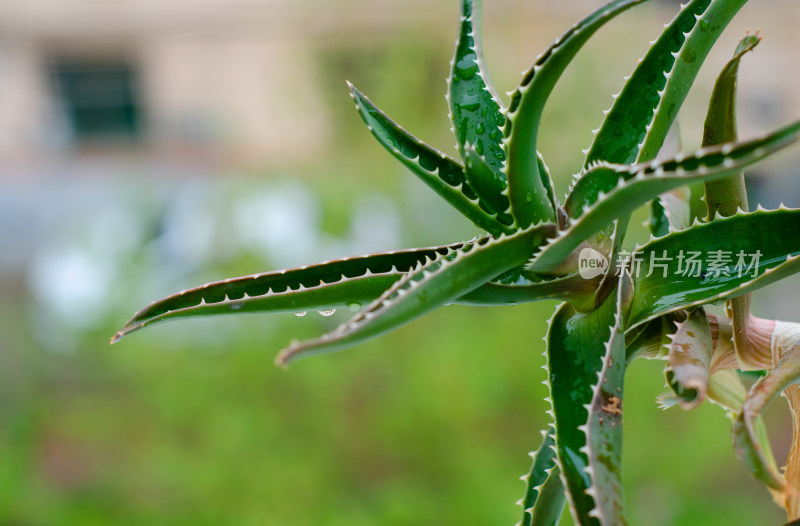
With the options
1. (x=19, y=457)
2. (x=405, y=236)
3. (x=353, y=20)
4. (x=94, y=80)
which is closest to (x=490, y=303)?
(x=405, y=236)

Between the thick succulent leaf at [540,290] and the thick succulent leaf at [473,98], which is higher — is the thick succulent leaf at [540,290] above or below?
below

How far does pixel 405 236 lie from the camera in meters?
3.42

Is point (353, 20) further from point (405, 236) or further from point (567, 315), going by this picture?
point (567, 315)

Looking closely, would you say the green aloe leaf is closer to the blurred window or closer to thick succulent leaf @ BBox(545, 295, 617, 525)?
thick succulent leaf @ BBox(545, 295, 617, 525)

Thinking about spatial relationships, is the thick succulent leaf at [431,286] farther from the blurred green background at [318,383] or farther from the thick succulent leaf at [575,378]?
the blurred green background at [318,383]

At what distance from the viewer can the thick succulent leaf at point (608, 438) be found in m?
Answer: 0.38

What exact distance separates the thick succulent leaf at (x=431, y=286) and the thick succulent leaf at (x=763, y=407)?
0.15 m

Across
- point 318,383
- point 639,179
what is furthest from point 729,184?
point 318,383

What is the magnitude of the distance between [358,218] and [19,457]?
192 cm

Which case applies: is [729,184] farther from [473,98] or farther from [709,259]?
[473,98]

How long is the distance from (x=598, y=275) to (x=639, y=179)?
12 cm

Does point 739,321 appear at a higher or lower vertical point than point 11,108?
lower

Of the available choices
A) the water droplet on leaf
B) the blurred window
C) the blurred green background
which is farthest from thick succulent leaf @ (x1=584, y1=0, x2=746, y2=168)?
the blurred window

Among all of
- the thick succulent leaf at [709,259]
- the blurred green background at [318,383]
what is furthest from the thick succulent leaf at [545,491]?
the blurred green background at [318,383]
